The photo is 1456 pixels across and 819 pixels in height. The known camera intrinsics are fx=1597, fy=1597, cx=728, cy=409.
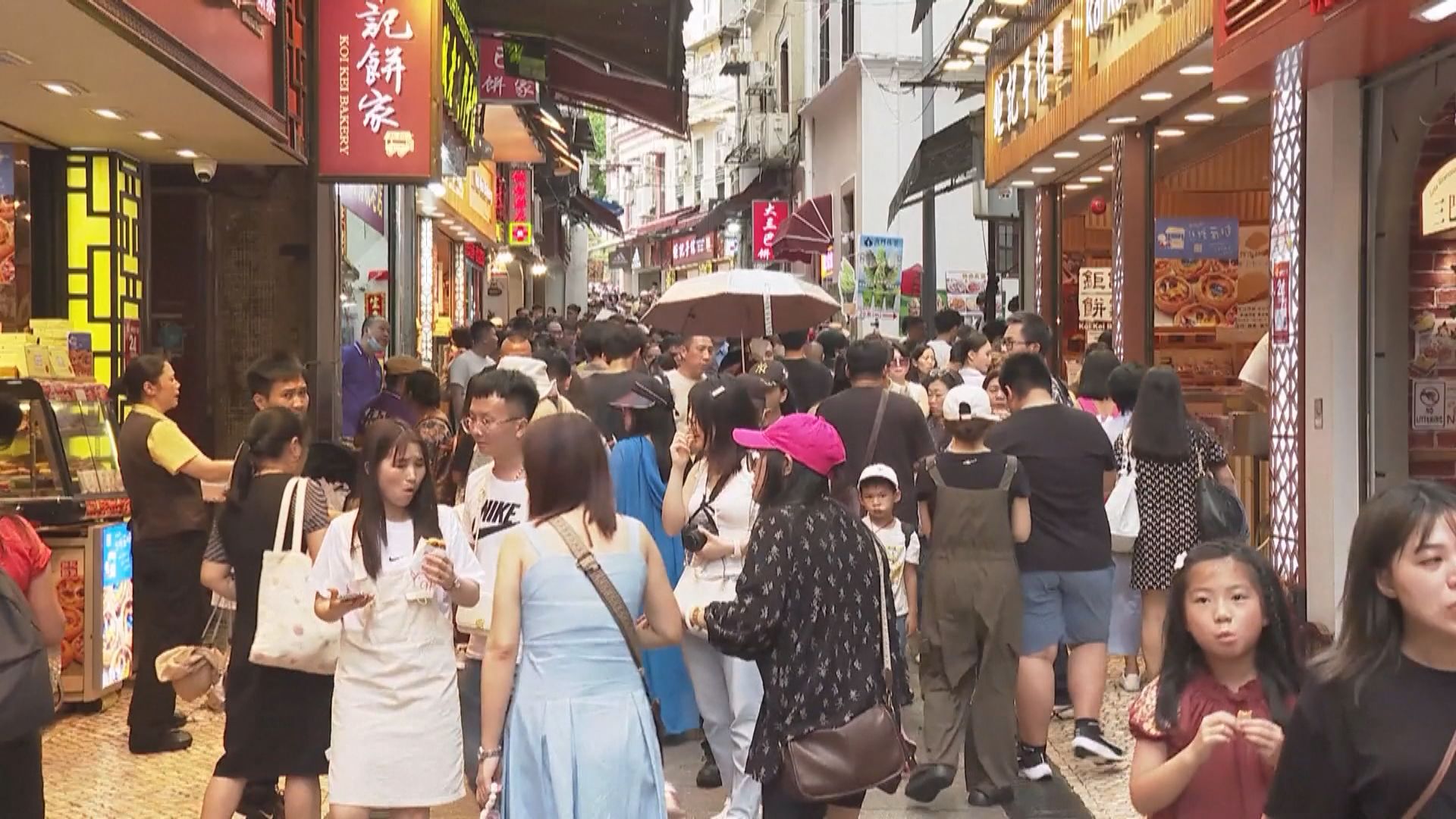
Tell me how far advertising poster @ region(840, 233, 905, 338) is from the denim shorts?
13.7 meters

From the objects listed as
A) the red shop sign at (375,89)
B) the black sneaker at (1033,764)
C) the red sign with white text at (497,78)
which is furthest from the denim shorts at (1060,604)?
the red sign with white text at (497,78)

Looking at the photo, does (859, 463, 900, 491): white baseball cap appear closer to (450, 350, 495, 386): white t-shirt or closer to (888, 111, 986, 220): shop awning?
(450, 350, 495, 386): white t-shirt

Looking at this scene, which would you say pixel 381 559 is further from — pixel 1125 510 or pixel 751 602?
pixel 1125 510

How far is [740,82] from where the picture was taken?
163ft

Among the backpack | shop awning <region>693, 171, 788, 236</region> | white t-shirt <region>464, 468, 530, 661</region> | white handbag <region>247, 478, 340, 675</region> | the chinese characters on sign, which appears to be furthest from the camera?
shop awning <region>693, 171, 788, 236</region>

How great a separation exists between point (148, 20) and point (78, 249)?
3942mm

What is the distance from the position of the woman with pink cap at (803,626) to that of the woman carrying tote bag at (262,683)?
1.46m

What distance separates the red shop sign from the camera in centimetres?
1162

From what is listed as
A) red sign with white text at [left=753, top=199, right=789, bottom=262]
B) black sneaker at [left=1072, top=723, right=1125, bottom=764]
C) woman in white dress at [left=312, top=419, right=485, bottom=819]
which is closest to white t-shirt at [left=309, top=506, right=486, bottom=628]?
woman in white dress at [left=312, top=419, right=485, bottom=819]

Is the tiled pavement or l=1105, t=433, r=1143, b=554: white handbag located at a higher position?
l=1105, t=433, r=1143, b=554: white handbag

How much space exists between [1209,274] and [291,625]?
11347mm

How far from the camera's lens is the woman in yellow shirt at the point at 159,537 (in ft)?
25.8

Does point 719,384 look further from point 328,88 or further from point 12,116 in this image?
point 328,88

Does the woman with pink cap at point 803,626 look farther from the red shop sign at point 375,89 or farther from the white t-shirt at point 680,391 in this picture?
the red shop sign at point 375,89
